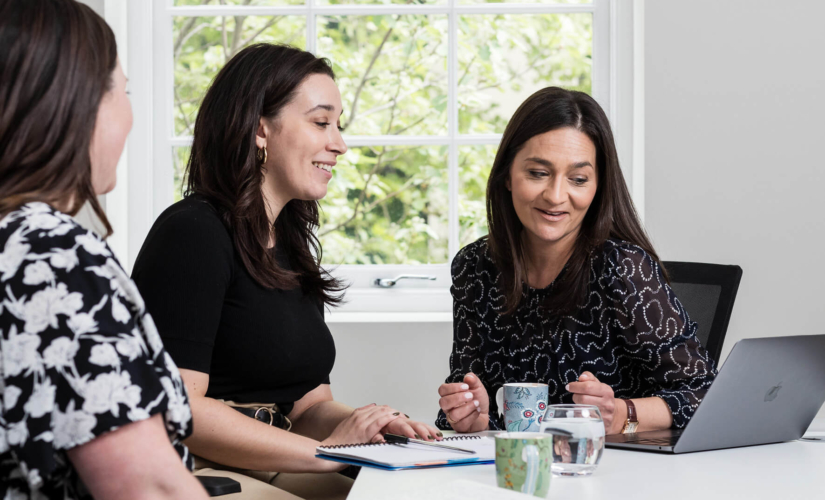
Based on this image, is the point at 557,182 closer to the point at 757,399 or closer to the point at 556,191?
the point at 556,191

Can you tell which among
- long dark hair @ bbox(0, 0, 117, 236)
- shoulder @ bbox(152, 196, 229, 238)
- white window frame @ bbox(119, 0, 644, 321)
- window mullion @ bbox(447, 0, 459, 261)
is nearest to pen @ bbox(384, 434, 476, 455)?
shoulder @ bbox(152, 196, 229, 238)

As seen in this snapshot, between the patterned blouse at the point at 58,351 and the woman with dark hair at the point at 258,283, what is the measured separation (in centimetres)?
64

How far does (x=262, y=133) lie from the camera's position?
1644 millimetres

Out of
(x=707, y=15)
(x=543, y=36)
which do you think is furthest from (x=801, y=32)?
(x=543, y=36)

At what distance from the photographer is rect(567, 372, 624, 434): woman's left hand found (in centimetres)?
142

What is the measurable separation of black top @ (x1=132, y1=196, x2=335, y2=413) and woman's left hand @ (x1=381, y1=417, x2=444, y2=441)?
10.6 inches

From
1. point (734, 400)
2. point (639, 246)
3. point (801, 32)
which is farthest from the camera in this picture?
point (801, 32)

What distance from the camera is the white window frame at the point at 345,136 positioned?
113 inches

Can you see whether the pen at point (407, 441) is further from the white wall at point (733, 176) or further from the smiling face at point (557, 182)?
the white wall at point (733, 176)

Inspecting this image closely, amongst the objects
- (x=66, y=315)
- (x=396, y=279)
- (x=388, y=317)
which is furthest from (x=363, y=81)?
(x=66, y=315)

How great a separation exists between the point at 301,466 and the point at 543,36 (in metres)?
2.05

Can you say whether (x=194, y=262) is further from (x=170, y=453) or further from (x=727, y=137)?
(x=727, y=137)

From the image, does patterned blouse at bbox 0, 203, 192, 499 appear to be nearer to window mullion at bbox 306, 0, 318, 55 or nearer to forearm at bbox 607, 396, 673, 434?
forearm at bbox 607, 396, 673, 434

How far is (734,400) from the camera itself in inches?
46.9
